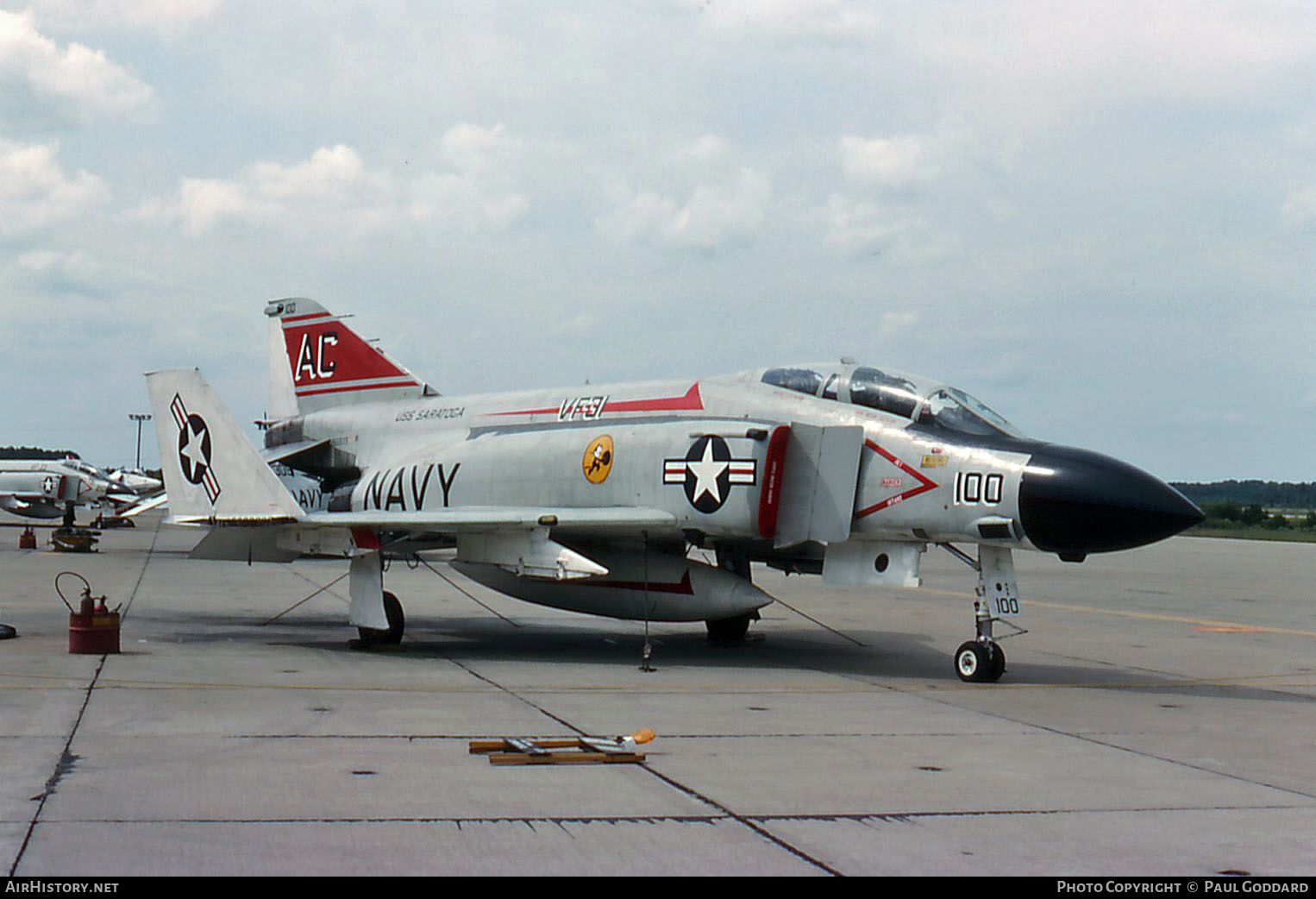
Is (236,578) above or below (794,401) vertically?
below

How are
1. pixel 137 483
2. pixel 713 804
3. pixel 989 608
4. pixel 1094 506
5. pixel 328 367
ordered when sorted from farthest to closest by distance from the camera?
pixel 137 483 → pixel 328 367 → pixel 989 608 → pixel 1094 506 → pixel 713 804

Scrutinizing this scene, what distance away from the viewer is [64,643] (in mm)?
12961

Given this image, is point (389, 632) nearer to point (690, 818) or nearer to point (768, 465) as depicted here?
point (768, 465)

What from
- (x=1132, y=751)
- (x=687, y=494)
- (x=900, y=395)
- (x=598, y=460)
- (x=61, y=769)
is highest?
(x=900, y=395)

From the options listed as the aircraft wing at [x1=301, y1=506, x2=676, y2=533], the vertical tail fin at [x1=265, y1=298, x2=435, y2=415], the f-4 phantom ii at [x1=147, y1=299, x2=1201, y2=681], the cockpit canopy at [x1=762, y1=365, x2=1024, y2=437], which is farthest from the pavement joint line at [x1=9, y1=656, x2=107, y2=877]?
the vertical tail fin at [x1=265, y1=298, x2=435, y2=415]

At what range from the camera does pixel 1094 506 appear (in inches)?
392

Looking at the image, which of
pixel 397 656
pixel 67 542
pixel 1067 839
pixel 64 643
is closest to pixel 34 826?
pixel 1067 839

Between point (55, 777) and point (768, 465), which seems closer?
point (55, 777)

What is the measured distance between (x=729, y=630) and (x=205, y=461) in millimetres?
5915

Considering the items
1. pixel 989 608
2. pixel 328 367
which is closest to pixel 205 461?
pixel 328 367

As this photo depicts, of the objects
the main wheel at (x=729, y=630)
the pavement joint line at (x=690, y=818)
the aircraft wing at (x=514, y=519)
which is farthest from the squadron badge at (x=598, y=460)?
the pavement joint line at (x=690, y=818)

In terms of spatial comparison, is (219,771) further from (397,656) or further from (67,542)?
(67,542)

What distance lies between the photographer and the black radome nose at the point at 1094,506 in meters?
9.92

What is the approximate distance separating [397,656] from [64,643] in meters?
3.35
